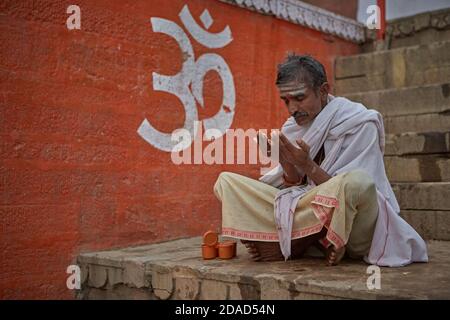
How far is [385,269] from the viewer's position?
2719 millimetres

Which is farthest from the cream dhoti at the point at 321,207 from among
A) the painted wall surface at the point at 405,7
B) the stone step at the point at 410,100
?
the painted wall surface at the point at 405,7

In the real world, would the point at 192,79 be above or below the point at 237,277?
above

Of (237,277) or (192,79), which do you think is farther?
(192,79)

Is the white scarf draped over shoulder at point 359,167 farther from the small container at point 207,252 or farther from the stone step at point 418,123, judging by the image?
the stone step at point 418,123

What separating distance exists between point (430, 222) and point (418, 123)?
1.27 meters

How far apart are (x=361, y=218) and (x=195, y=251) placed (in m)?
1.24

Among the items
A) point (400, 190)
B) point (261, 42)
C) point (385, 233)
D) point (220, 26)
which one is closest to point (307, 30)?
point (261, 42)

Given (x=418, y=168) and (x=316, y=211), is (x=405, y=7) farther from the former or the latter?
(x=316, y=211)

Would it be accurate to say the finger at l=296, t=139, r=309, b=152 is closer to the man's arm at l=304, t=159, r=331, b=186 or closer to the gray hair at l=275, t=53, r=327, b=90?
the man's arm at l=304, t=159, r=331, b=186

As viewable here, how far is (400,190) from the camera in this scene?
13.4ft

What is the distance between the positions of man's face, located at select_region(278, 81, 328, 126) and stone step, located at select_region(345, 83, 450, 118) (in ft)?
7.36

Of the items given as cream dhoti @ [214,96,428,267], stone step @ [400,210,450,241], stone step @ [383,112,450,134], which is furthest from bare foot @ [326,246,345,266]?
stone step @ [383,112,450,134]

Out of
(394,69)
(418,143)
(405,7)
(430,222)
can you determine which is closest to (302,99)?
(430,222)

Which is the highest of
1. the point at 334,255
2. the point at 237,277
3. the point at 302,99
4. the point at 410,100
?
the point at 410,100
